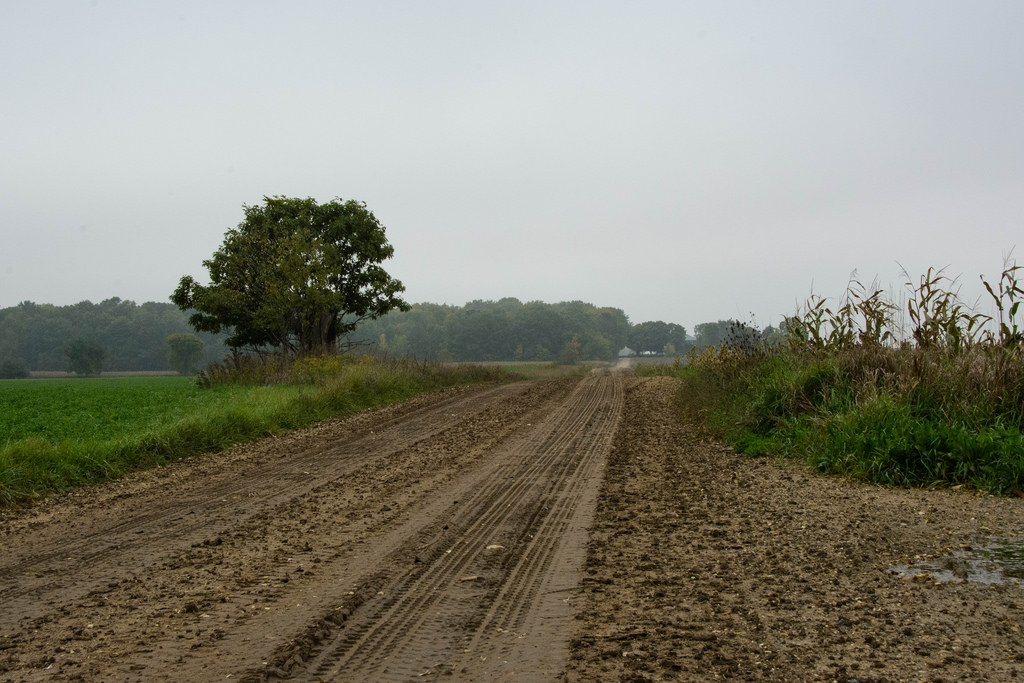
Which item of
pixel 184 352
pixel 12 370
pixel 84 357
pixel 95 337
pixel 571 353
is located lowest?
pixel 12 370

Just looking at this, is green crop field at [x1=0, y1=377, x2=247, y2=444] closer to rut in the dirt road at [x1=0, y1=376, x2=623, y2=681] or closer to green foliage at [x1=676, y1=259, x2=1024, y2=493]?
rut in the dirt road at [x1=0, y1=376, x2=623, y2=681]

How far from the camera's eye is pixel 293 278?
28.5 metres

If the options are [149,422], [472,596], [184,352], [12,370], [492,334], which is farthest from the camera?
[492,334]

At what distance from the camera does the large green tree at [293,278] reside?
2894cm

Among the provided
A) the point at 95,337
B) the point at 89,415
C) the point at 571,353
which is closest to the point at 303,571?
the point at 89,415

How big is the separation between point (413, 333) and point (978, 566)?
430 feet

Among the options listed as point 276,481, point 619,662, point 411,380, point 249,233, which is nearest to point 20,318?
point 249,233

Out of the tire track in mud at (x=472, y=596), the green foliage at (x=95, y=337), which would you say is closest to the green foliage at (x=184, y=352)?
the green foliage at (x=95, y=337)

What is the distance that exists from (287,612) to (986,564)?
4.93 m

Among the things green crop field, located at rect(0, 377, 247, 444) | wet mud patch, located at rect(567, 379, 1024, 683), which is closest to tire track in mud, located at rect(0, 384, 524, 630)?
wet mud patch, located at rect(567, 379, 1024, 683)

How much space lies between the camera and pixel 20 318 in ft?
349

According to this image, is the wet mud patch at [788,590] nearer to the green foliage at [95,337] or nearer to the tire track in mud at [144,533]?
the tire track in mud at [144,533]

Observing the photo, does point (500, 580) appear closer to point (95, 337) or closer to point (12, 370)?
point (12, 370)

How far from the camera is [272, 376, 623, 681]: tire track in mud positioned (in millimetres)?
3660
